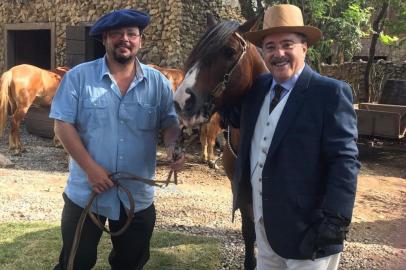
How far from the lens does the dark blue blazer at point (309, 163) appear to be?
188 centimetres

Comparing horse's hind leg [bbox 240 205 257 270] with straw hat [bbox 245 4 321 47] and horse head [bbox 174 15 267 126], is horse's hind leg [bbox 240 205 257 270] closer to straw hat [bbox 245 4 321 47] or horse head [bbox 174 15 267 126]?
horse head [bbox 174 15 267 126]

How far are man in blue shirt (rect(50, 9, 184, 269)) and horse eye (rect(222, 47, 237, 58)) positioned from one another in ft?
1.37

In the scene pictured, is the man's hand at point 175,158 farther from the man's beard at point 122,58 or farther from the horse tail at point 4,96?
the horse tail at point 4,96

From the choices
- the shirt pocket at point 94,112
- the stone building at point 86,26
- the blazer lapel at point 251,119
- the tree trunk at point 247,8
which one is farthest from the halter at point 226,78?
the tree trunk at point 247,8

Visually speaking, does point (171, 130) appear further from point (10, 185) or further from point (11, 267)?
point (10, 185)

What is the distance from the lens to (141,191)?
2625mm

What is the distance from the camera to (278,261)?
2.13 metres

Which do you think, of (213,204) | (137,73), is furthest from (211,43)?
(213,204)

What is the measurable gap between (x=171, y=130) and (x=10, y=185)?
15.6 ft

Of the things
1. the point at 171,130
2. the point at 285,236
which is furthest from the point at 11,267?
the point at 285,236

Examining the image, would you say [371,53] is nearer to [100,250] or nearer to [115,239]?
[100,250]

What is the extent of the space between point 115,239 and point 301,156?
4.31 feet

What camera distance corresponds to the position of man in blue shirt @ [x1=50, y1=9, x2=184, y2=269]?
2426 mm

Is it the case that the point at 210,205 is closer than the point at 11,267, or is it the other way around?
the point at 11,267
